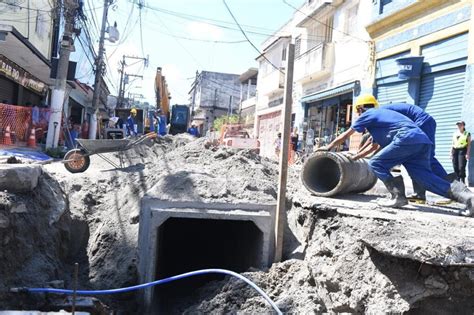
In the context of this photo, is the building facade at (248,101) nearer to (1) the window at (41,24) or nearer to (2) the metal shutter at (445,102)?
(1) the window at (41,24)

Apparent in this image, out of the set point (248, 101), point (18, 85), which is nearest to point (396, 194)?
point (18, 85)

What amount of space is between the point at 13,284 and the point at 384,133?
4.48 meters

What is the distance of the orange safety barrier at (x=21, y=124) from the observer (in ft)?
47.8

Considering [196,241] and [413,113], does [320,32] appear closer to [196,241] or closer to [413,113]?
[196,241]

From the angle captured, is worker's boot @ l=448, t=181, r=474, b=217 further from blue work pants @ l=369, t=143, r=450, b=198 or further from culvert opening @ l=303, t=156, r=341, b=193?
culvert opening @ l=303, t=156, r=341, b=193

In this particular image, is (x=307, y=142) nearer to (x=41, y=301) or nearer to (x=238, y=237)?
(x=238, y=237)

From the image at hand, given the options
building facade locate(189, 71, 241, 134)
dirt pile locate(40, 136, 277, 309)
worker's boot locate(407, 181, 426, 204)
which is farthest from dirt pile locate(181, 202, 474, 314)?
building facade locate(189, 71, 241, 134)

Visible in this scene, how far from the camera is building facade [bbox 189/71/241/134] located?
60281mm

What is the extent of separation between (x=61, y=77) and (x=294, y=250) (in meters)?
12.1

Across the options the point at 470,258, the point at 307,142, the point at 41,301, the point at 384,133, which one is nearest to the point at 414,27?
the point at 307,142

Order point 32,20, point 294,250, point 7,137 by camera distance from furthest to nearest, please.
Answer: point 32,20
point 7,137
point 294,250

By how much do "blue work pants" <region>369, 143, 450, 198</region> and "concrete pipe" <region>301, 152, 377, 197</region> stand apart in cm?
50

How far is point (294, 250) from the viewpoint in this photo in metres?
6.16

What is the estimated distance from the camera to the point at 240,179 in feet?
24.4
